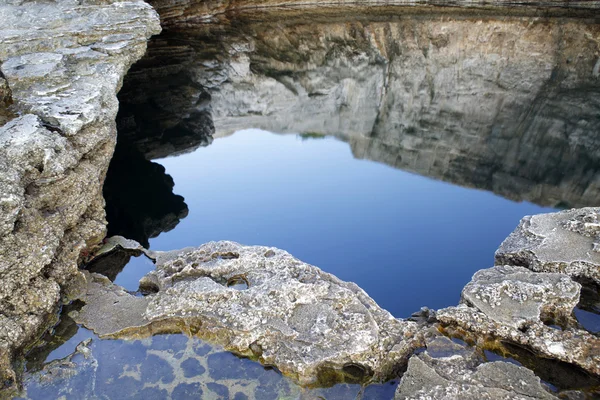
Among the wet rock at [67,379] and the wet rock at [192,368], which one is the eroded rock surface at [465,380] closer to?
the wet rock at [192,368]

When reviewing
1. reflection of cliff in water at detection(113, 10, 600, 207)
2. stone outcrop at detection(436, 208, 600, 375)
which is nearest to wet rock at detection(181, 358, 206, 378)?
stone outcrop at detection(436, 208, 600, 375)

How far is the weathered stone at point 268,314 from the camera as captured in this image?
3.62 m

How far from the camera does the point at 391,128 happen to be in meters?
9.02

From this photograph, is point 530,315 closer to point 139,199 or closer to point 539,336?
point 539,336


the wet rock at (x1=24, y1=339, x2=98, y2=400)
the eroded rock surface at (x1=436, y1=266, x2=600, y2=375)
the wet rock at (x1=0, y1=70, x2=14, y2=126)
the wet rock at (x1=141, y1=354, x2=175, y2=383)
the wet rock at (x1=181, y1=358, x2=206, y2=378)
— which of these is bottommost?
Answer: the wet rock at (x1=24, y1=339, x2=98, y2=400)

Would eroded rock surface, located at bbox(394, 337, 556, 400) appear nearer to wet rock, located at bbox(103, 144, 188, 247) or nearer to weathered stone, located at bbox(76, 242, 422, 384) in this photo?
weathered stone, located at bbox(76, 242, 422, 384)

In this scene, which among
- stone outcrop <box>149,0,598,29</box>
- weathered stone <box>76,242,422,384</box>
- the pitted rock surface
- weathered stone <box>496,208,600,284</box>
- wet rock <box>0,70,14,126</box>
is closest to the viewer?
weathered stone <box>76,242,422,384</box>

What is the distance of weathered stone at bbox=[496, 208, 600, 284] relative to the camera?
14.2 feet

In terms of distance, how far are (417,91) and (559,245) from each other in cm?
660

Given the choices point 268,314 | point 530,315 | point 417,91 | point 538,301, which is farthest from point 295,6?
point 530,315

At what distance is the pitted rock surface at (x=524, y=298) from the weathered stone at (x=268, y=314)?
25.2 inches

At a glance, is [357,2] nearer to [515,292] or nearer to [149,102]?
[149,102]

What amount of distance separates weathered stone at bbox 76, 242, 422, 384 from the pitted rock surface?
2.10 feet

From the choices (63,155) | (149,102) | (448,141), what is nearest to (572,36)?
(448,141)
